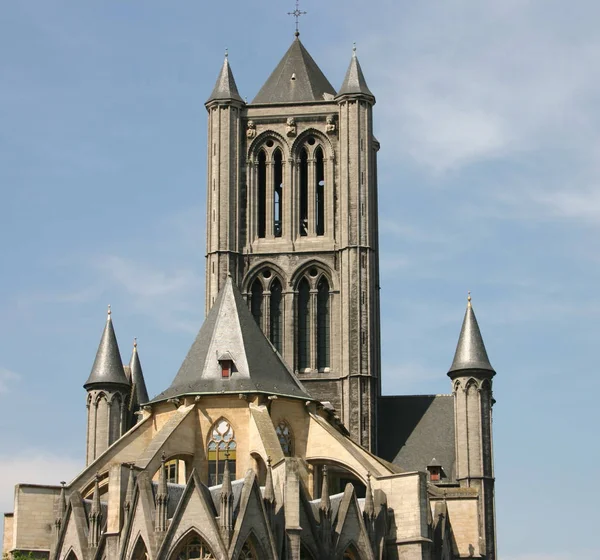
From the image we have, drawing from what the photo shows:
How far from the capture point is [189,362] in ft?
186

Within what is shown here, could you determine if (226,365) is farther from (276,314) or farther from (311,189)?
(311,189)

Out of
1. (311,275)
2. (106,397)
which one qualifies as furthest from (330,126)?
(106,397)

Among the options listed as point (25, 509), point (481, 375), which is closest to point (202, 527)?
point (25, 509)

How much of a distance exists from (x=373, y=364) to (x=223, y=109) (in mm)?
12974

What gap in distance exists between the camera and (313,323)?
68688 millimetres

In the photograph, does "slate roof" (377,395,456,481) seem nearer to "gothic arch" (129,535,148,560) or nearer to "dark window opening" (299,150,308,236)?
"dark window opening" (299,150,308,236)

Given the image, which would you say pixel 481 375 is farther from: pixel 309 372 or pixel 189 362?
pixel 189 362

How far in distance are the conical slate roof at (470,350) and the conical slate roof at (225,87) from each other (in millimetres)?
14133

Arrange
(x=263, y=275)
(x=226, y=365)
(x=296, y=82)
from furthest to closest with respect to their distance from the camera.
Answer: (x=296, y=82) < (x=263, y=275) < (x=226, y=365)

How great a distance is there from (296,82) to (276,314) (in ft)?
35.5

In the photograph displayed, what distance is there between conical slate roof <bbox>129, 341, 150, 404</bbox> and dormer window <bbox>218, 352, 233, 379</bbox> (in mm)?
16132

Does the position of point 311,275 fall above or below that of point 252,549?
above

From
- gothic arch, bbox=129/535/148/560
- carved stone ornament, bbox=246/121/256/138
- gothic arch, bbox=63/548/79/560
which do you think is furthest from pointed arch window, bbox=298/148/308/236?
gothic arch, bbox=129/535/148/560

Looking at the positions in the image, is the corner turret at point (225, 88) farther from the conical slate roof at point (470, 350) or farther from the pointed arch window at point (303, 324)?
the conical slate roof at point (470, 350)
